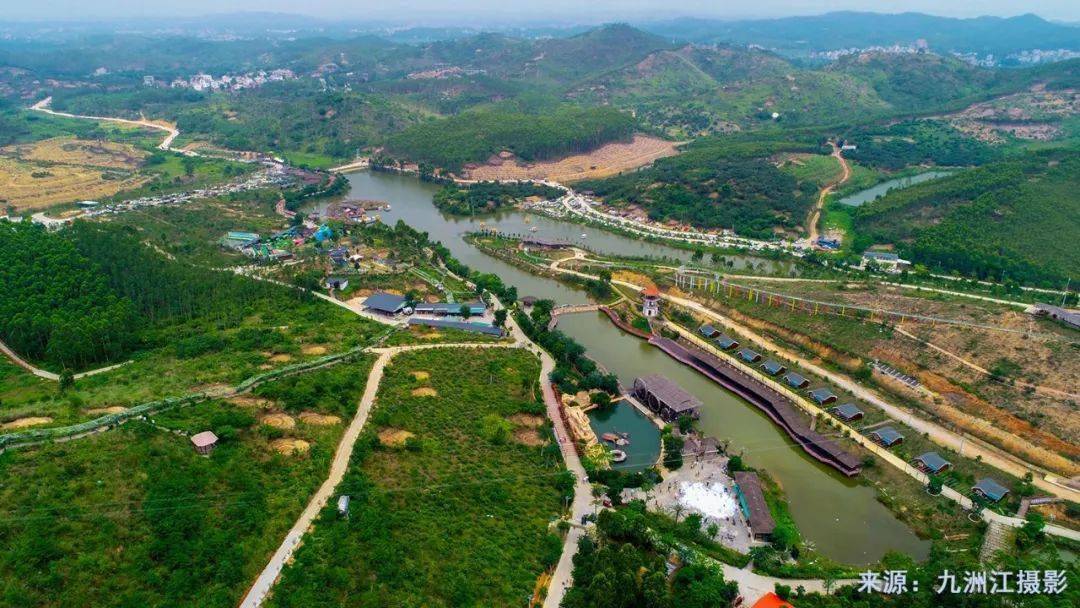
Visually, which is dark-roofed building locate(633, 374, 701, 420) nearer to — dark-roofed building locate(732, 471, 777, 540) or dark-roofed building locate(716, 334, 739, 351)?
dark-roofed building locate(732, 471, 777, 540)

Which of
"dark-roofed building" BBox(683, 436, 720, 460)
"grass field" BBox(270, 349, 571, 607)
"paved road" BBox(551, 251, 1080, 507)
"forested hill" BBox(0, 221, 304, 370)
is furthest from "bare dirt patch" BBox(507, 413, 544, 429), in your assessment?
"forested hill" BBox(0, 221, 304, 370)

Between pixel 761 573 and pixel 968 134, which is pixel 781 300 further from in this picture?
pixel 968 134

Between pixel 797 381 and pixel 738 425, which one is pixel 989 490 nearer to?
pixel 797 381

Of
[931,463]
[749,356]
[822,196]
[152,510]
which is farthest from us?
[822,196]

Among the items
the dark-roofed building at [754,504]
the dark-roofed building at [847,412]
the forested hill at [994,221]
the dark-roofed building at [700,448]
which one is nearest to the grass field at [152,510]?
the dark-roofed building at [700,448]

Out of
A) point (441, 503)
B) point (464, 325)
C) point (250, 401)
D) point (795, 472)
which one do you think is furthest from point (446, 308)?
point (795, 472)

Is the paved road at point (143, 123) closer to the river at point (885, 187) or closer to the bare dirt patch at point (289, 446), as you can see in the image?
the bare dirt patch at point (289, 446)
